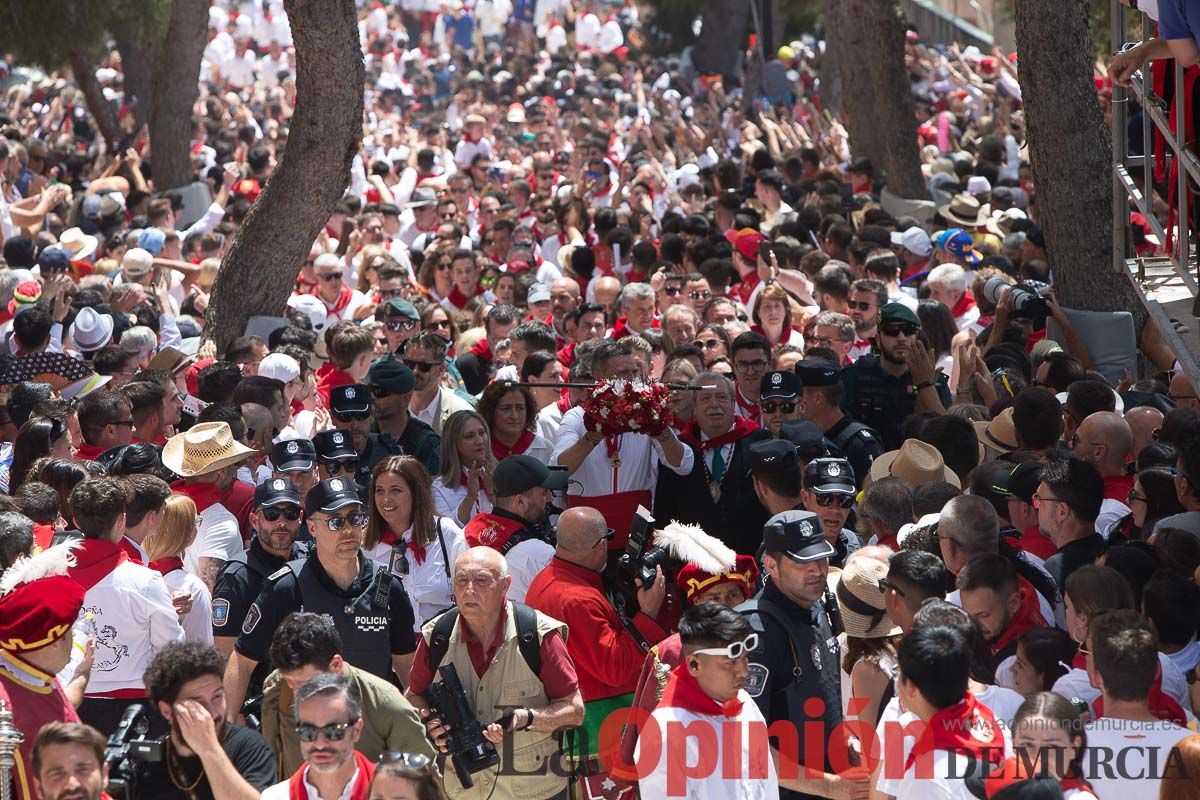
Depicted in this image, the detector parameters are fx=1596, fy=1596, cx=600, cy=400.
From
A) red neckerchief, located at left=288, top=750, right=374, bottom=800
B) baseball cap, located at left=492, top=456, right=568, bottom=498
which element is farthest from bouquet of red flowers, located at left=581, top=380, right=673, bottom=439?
red neckerchief, located at left=288, top=750, right=374, bottom=800

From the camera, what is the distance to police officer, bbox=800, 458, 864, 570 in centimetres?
722

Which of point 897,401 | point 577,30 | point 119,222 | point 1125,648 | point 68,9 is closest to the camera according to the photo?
point 1125,648

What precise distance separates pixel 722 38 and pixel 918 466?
1242 inches

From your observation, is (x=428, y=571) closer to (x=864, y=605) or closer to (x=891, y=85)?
(x=864, y=605)

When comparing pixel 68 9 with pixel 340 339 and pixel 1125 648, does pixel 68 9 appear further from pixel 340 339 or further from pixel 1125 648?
pixel 1125 648

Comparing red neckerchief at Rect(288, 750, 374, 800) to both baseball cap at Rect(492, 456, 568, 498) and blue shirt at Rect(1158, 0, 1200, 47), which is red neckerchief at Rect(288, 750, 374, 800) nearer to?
baseball cap at Rect(492, 456, 568, 498)

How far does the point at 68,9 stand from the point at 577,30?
22.2 meters

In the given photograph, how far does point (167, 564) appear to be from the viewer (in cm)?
704

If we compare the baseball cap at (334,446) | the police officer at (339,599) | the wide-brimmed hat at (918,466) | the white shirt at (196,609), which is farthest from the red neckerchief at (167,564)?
the wide-brimmed hat at (918,466)

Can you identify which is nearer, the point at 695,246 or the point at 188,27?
the point at 695,246

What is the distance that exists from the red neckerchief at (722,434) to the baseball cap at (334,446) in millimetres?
1915

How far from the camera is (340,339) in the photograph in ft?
33.5

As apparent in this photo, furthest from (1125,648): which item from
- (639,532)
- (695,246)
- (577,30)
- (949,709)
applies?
(577,30)

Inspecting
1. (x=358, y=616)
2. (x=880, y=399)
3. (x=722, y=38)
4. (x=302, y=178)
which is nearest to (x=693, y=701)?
(x=358, y=616)
